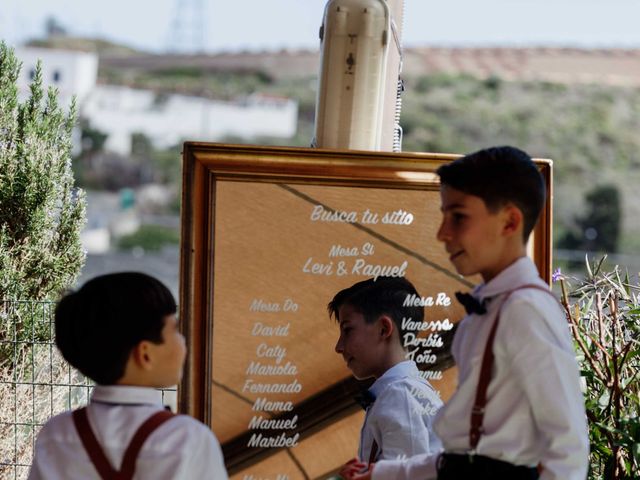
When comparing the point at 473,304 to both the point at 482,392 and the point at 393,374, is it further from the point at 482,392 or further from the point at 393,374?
the point at 393,374

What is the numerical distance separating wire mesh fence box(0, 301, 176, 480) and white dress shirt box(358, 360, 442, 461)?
1484mm

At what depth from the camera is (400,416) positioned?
274cm

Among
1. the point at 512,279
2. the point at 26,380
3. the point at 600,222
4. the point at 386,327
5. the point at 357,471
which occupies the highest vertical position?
the point at 512,279

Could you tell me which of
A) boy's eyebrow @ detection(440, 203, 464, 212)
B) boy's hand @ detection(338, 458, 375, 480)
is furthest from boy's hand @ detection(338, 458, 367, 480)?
boy's eyebrow @ detection(440, 203, 464, 212)

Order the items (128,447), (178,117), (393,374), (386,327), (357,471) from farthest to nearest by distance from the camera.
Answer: (178,117) < (386,327) < (393,374) < (357,471) < (128,447)

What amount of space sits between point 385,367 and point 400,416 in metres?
0.21

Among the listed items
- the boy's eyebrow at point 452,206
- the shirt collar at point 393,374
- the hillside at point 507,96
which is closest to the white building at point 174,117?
the hillside at point 507,96

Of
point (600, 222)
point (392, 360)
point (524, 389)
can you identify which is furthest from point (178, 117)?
point (524, 389)

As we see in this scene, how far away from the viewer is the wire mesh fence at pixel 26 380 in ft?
13.4

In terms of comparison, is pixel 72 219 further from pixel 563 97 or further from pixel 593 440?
pixel 563 97

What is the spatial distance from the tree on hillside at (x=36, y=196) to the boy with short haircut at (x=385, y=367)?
5.16 feet

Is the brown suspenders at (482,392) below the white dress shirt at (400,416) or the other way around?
the other way around

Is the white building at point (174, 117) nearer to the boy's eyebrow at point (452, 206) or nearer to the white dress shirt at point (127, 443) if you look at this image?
the boy's eyebrow at point (452, 206)

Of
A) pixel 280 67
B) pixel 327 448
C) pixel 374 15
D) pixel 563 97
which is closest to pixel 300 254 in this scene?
pixel 327 448
